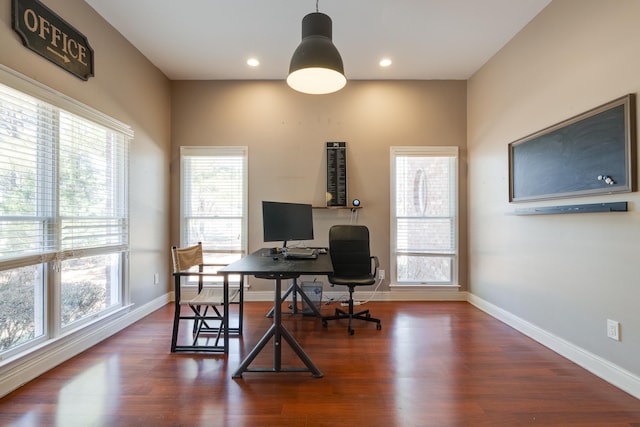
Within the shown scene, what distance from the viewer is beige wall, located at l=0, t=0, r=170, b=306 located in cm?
221

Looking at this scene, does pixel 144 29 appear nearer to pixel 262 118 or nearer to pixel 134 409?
pixel 262 118

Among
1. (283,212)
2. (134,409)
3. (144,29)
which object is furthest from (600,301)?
(144,29)

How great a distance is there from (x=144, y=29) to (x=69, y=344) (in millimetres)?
3025

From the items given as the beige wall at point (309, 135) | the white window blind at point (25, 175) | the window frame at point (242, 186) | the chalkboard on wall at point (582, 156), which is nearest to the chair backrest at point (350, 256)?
the beige wall at point (309, 135)

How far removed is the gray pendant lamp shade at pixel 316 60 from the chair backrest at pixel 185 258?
1761 millimetres

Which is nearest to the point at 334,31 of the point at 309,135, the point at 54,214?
the point at 309,135

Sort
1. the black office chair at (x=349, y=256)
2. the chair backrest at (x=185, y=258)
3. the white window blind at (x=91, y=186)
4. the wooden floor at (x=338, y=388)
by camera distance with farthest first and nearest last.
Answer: the black office chair at (x=349, y=256)
the chair backrest at (x=185, y=258)
the white window blind at (x=91, y=186)
the wooden floor at (x=338, y=388)

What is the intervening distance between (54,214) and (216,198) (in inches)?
73.1

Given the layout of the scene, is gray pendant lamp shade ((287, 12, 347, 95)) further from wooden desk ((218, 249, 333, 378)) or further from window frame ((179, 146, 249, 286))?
window frame ((179, 146, 249, 286))

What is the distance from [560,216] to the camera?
2490 millimetres

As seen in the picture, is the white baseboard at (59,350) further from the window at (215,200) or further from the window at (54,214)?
the window at (215,200)

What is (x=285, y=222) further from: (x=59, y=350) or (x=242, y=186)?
(x=59, y=350)

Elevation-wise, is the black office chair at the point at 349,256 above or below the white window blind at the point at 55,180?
below

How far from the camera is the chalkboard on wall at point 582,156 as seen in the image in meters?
1.95
